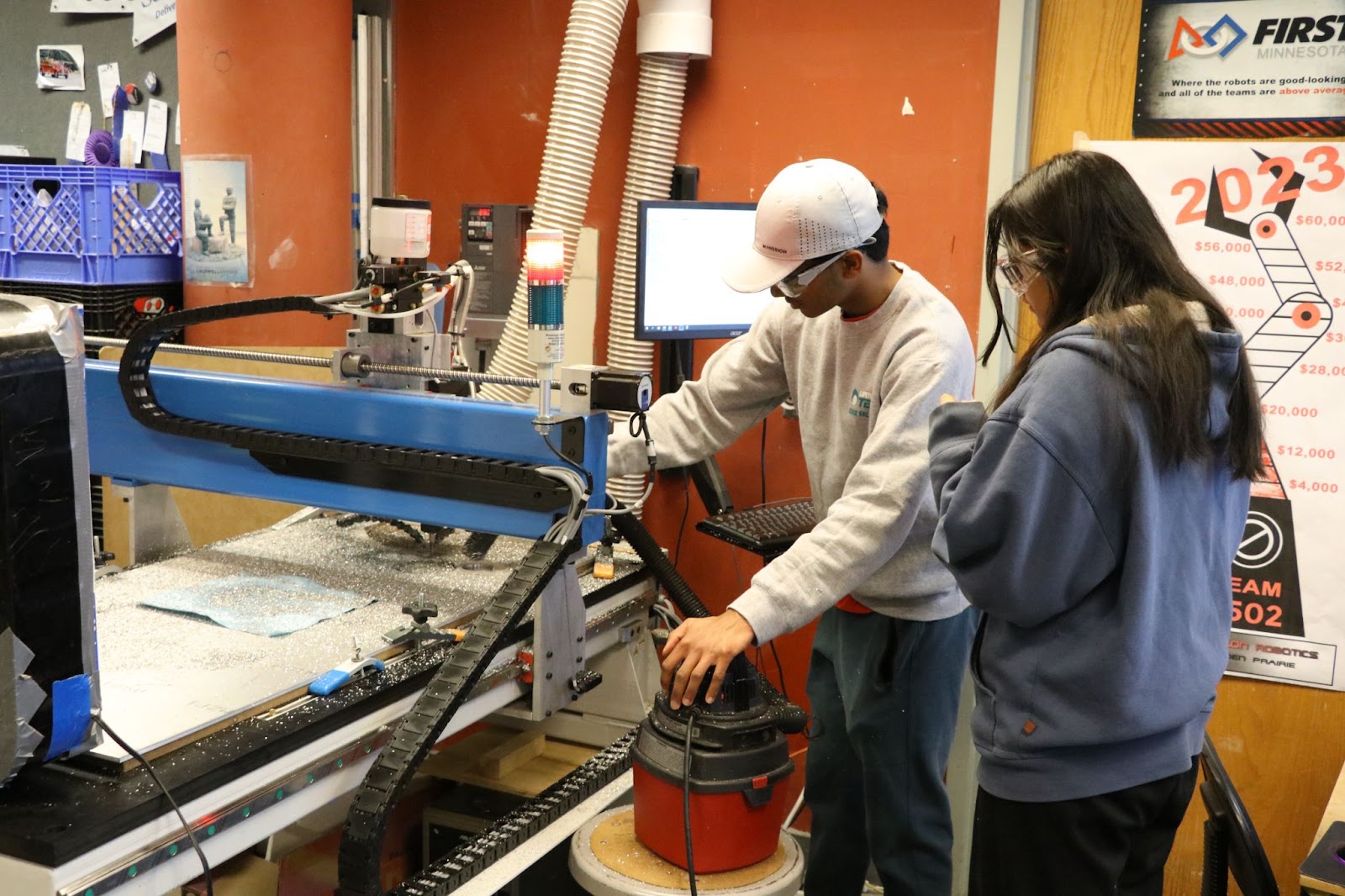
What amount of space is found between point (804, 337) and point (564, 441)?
52 centimetres

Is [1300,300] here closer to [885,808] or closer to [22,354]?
[885,808]

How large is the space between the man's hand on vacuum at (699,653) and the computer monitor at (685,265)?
1171 millimetres

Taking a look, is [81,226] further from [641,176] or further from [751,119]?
[751,119]

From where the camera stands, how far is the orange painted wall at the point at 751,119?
2.84 metres

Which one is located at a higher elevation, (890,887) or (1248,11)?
(1248,11)

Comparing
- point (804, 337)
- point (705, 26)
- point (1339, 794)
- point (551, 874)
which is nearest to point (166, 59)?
point (705, 26)

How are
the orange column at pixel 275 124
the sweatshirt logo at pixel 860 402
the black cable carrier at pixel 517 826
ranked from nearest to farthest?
the black cable carrier at pixel 517 826
the sweatshirt logo at pixel 860 402
the orange column at pixel 275 124

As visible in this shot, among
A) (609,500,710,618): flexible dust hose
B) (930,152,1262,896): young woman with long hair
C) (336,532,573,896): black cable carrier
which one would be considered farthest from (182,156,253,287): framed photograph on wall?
(930,152,1262,896): young woman with long hair

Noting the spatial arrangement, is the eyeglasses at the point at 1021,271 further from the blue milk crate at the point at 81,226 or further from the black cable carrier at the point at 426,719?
the blue milk crate at the point at 81,226

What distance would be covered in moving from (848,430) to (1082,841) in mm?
797

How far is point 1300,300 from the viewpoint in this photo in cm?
259

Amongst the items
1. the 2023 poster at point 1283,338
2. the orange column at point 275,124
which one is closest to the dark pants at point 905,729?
the 2023 poster at point 1283,338

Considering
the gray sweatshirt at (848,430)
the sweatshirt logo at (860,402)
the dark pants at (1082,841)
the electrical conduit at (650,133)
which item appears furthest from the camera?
the electrical conduit at (650,133)

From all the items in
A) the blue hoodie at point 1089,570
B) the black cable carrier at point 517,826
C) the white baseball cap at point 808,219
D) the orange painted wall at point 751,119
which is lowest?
the black cable carrier at point 517,826
